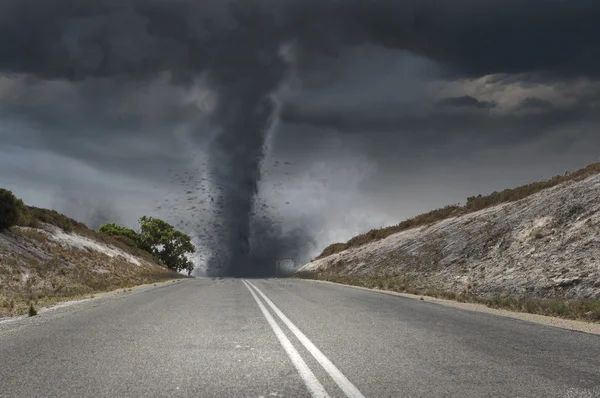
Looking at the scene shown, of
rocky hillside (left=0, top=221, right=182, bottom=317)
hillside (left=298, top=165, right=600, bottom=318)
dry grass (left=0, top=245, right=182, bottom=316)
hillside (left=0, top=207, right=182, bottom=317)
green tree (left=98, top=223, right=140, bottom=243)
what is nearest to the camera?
dry grass (left=0, top=245, right=182, bottom=316)

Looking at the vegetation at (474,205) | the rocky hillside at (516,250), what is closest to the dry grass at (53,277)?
the rocky hillside at (516,250)

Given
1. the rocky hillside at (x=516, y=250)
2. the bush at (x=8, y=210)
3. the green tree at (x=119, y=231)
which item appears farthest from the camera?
the green tree at (x=119, y=231)

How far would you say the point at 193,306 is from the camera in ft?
44.0

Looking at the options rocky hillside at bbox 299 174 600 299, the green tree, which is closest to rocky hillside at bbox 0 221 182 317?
rocky hillside at bbox 299 174 600 299

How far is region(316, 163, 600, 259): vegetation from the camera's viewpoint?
3017 centimetres

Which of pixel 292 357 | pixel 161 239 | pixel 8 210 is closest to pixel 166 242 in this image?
pixel 161 239

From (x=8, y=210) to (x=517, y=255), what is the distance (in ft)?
103

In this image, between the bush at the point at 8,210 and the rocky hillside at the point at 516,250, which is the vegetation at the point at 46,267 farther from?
the rocky hillside at the point at 516,250

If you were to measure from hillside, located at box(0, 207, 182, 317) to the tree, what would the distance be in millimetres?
24680

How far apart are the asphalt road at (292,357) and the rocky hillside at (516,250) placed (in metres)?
10.2

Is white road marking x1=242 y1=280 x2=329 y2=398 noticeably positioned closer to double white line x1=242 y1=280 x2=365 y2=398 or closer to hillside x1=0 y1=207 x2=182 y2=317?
double white line x1=242 y1=280 x2=365 y2=398

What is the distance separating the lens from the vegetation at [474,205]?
1188 inches

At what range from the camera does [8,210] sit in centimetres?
3030

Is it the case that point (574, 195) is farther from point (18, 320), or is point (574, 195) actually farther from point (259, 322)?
point (18, 320)
